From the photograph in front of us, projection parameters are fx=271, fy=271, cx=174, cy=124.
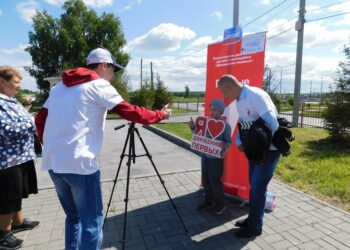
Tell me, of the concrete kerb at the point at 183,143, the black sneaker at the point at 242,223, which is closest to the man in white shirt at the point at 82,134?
the black sneaker at the point at 242,223

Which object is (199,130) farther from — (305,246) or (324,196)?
(324,196)

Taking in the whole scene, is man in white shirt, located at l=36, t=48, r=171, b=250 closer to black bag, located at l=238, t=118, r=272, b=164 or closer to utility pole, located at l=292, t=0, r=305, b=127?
black bag, located at l=238, t=118, r=272, b=164

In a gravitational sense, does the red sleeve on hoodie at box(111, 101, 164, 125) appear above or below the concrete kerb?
above

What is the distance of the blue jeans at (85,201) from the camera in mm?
2198

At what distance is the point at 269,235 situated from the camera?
10.9 feet

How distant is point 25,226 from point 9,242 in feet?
1.45

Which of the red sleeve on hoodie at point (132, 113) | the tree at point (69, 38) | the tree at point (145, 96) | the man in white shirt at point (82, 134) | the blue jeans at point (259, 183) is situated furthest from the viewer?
the tree at point (69, 38)

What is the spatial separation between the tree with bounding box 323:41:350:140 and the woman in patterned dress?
8639mm

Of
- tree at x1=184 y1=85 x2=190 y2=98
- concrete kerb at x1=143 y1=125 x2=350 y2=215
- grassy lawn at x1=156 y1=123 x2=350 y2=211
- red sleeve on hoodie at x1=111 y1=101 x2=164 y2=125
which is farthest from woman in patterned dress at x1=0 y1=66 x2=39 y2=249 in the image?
tree at x1=184 y1=85 x2=190 y2=98

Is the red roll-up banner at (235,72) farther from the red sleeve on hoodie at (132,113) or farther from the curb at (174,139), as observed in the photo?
the curb at (174,139)

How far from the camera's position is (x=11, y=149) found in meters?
3.01

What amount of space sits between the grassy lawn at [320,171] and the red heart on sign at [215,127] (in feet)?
7.18

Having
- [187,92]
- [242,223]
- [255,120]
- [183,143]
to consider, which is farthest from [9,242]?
[187,92]

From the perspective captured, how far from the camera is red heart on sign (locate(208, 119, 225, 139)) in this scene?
147 inches
